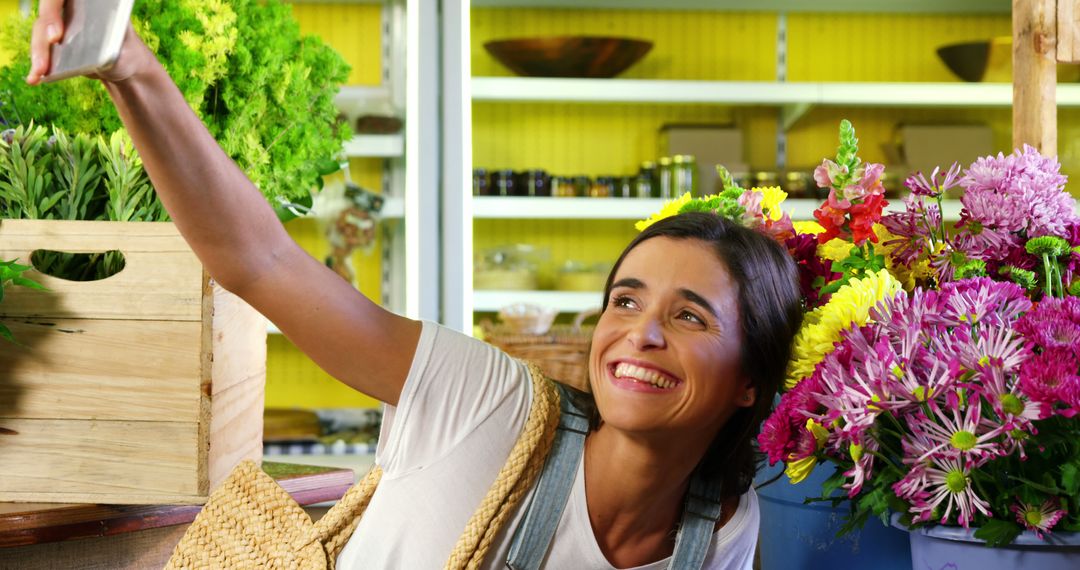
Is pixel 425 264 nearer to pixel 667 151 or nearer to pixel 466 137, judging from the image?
pixel 466 137

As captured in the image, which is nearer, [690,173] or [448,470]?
[448,470]

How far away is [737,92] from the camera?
3.09 metres

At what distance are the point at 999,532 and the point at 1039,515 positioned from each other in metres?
0.02

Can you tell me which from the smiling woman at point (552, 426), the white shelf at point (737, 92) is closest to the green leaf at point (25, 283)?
the smiling woman at point (552, 426)

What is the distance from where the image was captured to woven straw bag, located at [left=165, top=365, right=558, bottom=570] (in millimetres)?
904

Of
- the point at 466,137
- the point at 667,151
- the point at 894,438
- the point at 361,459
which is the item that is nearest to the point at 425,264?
the point at 466,137

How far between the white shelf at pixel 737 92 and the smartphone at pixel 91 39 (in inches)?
98.5

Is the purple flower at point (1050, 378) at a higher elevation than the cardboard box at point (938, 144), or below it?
below

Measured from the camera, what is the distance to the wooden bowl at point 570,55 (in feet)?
10.2

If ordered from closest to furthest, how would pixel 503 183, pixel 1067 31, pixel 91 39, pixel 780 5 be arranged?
pixel 91 39, pixel 1067 31, pixel 503 183, pixel 780 5

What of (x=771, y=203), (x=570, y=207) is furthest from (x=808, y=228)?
(x=570, y=207)

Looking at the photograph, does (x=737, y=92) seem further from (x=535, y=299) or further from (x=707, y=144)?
(x=535, y=299)

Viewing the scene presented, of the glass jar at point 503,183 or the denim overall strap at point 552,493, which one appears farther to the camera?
the glass jar at point 503,183

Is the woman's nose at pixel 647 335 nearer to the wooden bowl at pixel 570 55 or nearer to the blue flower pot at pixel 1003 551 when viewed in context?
the blue flower pot at pixel 1003 551
